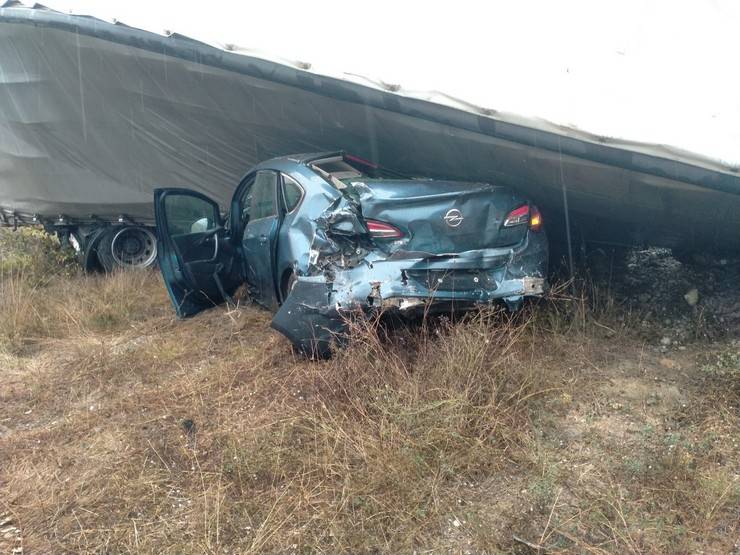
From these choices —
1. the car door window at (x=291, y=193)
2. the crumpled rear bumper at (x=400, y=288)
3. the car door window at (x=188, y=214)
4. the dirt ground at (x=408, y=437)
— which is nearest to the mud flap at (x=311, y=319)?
the crumpled rear bumper at (x=400, y=288)

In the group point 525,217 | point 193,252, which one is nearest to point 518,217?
point 525,217

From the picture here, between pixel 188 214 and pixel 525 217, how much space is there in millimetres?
3507

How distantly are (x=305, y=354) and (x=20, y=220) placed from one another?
7.50 m

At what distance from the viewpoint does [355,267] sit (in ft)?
17.3

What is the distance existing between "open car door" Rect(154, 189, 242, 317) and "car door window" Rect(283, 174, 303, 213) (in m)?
1.39

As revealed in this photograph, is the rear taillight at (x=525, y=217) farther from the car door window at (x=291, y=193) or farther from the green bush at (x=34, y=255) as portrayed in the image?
the green bush at (x=34, y=255)

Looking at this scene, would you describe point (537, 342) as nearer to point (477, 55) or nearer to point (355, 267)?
point (355, 267)

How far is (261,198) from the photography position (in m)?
6.89

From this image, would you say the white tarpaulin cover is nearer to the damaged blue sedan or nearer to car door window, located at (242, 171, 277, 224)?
the damaged blue sedan

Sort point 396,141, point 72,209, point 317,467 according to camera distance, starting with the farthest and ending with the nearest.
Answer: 1. point 72,209
2. point 396,141
3. point 317,467

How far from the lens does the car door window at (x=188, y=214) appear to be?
7230mm

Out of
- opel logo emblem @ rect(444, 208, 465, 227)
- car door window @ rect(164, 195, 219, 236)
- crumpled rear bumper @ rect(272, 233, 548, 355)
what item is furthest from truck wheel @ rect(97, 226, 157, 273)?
opel logo emblem @ rect(444, 208, 465, 227)

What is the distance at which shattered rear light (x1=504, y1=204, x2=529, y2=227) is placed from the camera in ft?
18.4

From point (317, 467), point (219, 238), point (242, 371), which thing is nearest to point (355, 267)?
point (242, 371)
